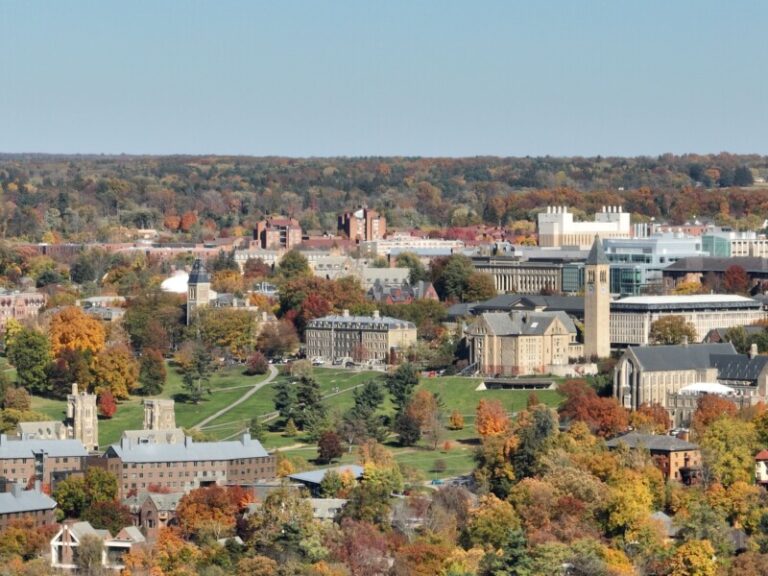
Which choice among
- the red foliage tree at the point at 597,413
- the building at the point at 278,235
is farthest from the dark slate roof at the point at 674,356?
the building at the point at 278,235

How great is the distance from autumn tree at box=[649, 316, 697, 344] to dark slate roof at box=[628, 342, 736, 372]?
7.50 meters

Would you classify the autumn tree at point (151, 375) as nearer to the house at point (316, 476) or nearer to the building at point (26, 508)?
the house at point (316, 476)

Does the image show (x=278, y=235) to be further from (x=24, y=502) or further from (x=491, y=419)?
(x=24, y=502)

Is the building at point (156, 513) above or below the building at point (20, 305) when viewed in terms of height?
below

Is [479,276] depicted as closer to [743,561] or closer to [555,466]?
[555,466]

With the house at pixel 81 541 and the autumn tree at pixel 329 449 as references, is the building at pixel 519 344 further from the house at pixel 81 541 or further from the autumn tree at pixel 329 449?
the house at pixel 81 541

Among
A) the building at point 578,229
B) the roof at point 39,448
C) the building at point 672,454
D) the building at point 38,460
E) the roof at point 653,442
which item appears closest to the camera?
the building at point 672,454

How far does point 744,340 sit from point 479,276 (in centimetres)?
2450

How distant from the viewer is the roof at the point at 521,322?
105m

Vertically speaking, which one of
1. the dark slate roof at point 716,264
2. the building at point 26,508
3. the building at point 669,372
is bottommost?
the building at point 26,508

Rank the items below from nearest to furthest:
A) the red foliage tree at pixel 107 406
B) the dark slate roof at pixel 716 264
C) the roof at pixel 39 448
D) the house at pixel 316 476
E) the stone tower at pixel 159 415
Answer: the house at pixel 316 476 → the roof at pixel 39 448 → the stone tower at pixel 159 415 → the red foliage tree at pixel 107 406 → the dark slate roof at pixel 716 264

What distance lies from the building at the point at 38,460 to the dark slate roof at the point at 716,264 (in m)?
45.6

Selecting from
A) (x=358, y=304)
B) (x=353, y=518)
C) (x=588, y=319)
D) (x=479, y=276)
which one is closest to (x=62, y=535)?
(x=353, y=518)

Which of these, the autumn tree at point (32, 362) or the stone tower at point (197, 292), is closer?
the autumn tree at point (32, 362)
